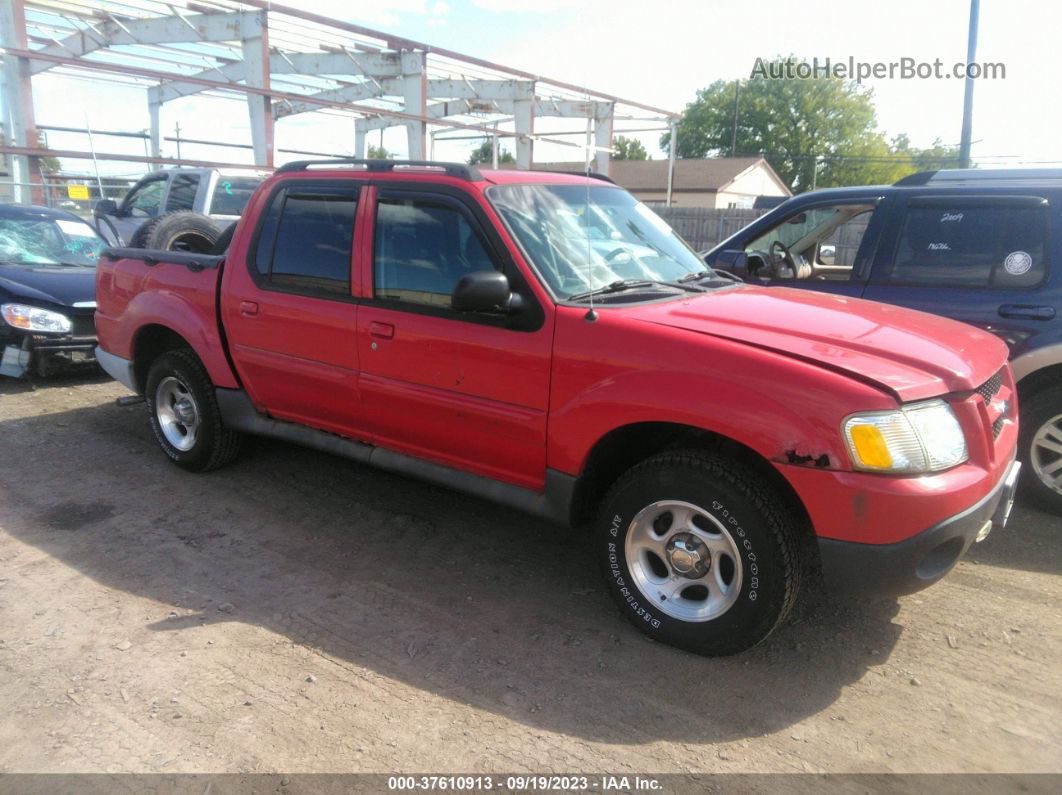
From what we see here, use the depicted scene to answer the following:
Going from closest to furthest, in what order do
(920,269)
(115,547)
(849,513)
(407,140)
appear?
(849,513)
(115,547)
(920,269)
(407,140)

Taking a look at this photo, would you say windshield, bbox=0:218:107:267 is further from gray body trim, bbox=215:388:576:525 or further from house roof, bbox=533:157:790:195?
house roof, bbox=533:157:790:195

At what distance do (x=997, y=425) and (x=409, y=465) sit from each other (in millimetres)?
2725

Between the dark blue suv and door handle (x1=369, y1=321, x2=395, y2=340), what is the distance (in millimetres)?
2602

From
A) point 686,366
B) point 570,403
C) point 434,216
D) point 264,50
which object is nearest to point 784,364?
point 686,366

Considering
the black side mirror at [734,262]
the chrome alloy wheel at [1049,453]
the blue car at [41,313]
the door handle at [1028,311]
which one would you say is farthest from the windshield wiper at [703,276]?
the blue car at [41,313]

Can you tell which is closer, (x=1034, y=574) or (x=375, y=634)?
(x=375, y=634)

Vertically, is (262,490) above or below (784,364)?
below

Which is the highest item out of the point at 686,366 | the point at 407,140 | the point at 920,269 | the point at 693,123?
the point at 693,123

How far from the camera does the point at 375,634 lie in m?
3.32

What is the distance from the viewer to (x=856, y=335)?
317 cm

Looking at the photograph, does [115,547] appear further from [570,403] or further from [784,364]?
[784,364]

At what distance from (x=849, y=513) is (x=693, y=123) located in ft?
227

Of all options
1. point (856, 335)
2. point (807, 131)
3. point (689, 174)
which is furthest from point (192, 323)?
point (807, 131)

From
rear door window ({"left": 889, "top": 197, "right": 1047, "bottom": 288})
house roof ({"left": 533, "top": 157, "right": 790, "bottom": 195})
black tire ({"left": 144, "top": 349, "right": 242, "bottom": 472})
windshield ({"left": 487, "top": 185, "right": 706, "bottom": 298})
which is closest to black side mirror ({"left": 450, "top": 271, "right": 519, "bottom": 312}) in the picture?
windshield ({"left": 487, "top": 185, "right": 706, "bottom": 298})
